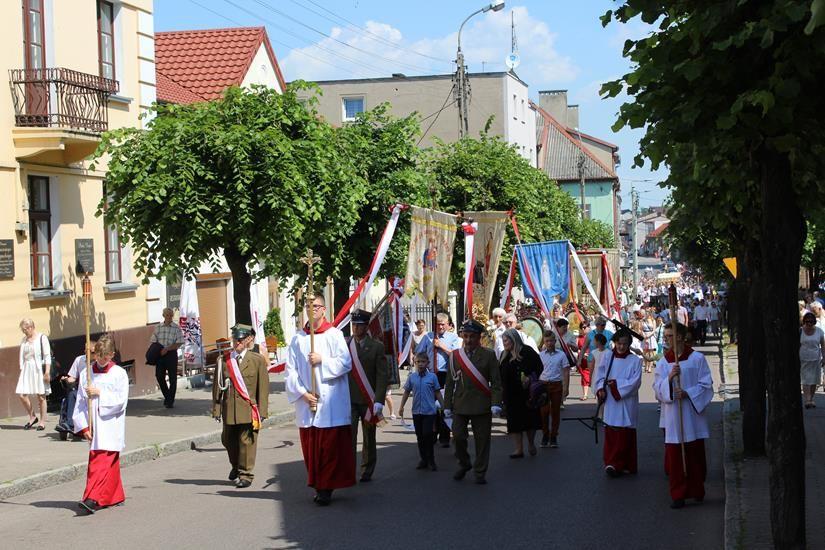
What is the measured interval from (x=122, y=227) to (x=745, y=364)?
9.76 metres

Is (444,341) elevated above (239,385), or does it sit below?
above

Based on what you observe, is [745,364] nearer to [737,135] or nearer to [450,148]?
[737,135]

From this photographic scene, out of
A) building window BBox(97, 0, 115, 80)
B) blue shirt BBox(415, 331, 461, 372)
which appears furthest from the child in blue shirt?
building window BBox(97, 0, 115, 80)

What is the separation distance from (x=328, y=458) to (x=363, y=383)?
1.68 metres

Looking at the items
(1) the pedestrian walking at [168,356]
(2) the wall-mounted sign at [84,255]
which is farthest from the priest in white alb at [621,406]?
(2) the wall-mounted sign at [84,255]

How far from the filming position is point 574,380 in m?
30.5

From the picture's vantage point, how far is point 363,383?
1290 centimetres

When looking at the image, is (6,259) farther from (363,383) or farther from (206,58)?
(206,58)

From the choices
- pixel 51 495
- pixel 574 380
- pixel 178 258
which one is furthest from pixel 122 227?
pixel 574 380

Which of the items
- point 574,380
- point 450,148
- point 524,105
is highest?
point 524,105

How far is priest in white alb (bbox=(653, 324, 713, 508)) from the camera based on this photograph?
11039 mm

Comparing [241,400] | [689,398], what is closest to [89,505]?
[241,400]

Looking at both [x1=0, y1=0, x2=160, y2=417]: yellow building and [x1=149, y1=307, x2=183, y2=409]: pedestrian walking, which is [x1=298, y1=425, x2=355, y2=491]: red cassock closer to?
[x1=0, y1=0, x2=160, y2=417]: yellow building

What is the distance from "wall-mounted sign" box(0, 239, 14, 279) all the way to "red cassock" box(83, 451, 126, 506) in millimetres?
8342
